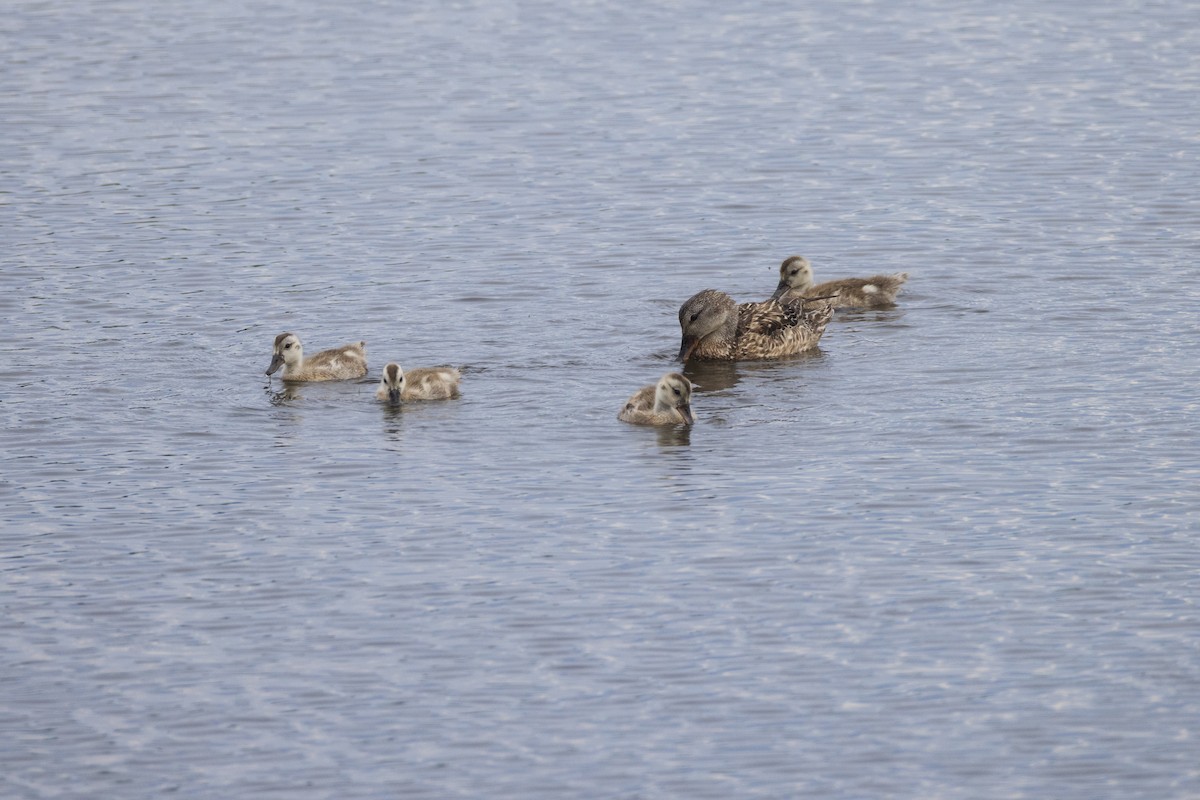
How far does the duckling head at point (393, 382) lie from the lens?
48.5ft

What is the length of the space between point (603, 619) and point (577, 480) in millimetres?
2372

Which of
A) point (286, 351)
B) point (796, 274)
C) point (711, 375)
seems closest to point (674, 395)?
point (711, 375)

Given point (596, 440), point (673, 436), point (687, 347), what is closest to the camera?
point (596, 440)

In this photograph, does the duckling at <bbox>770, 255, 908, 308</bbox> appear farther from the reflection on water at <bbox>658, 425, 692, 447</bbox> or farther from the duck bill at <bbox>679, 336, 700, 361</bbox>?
the reflection on water at <bbox>658, 425, 692, 447</bbox>

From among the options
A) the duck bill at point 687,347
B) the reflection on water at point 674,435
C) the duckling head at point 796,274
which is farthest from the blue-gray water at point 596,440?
the duckling head at point 796,274

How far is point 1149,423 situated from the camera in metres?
14.0

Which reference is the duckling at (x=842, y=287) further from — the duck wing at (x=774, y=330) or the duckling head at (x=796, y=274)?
the duck wing at (x=774, y=330)

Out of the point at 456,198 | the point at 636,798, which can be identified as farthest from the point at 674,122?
the point at 636,798

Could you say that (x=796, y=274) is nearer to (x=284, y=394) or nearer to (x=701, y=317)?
(x=701, y=317)

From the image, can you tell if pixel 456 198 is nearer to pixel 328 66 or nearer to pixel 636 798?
pixel 328 66

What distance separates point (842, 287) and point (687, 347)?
2.15 meters

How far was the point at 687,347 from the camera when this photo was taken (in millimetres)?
16609

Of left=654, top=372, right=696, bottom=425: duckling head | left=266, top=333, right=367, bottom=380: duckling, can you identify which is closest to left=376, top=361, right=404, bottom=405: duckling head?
left=266, top=333, right=367, bottom=380: duckling

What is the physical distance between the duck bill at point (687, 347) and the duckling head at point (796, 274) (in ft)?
5.52
